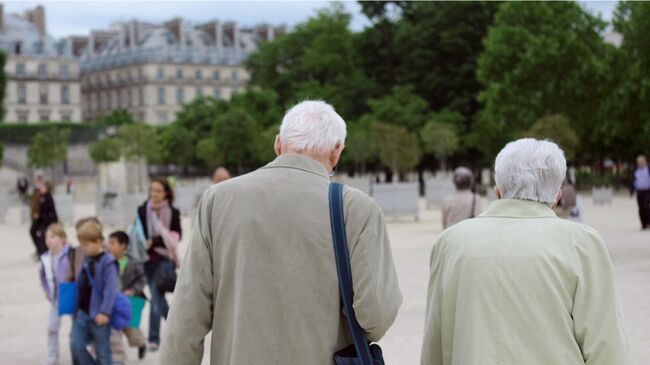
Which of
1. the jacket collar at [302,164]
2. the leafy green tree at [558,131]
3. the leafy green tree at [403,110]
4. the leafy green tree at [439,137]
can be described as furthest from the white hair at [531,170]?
the leafy green tree at [403,110]

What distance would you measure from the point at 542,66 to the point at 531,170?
145 ft

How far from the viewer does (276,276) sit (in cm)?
385

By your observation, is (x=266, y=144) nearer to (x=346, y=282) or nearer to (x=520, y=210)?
(x=346, y=282)

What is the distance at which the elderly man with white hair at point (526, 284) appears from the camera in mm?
3477

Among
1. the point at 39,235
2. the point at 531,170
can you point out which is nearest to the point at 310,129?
the point at 531,170

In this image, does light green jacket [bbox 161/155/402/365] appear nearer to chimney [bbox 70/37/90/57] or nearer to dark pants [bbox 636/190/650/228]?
dark pants [bbox 636/190/650/228]

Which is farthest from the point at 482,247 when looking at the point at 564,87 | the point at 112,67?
the point at 112,67

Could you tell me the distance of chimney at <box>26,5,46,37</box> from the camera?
362ft

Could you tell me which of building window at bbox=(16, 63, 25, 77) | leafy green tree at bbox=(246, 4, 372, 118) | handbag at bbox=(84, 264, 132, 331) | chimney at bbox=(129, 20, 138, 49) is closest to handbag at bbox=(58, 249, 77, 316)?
handbag at bbox=(84, 264, 132, 331)

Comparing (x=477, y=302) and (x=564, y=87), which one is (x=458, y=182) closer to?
(x=477, y=302)

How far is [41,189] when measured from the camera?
1855 cm

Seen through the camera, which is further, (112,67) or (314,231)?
(112,67)

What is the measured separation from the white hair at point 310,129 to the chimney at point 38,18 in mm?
110753

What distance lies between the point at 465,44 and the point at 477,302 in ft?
173
